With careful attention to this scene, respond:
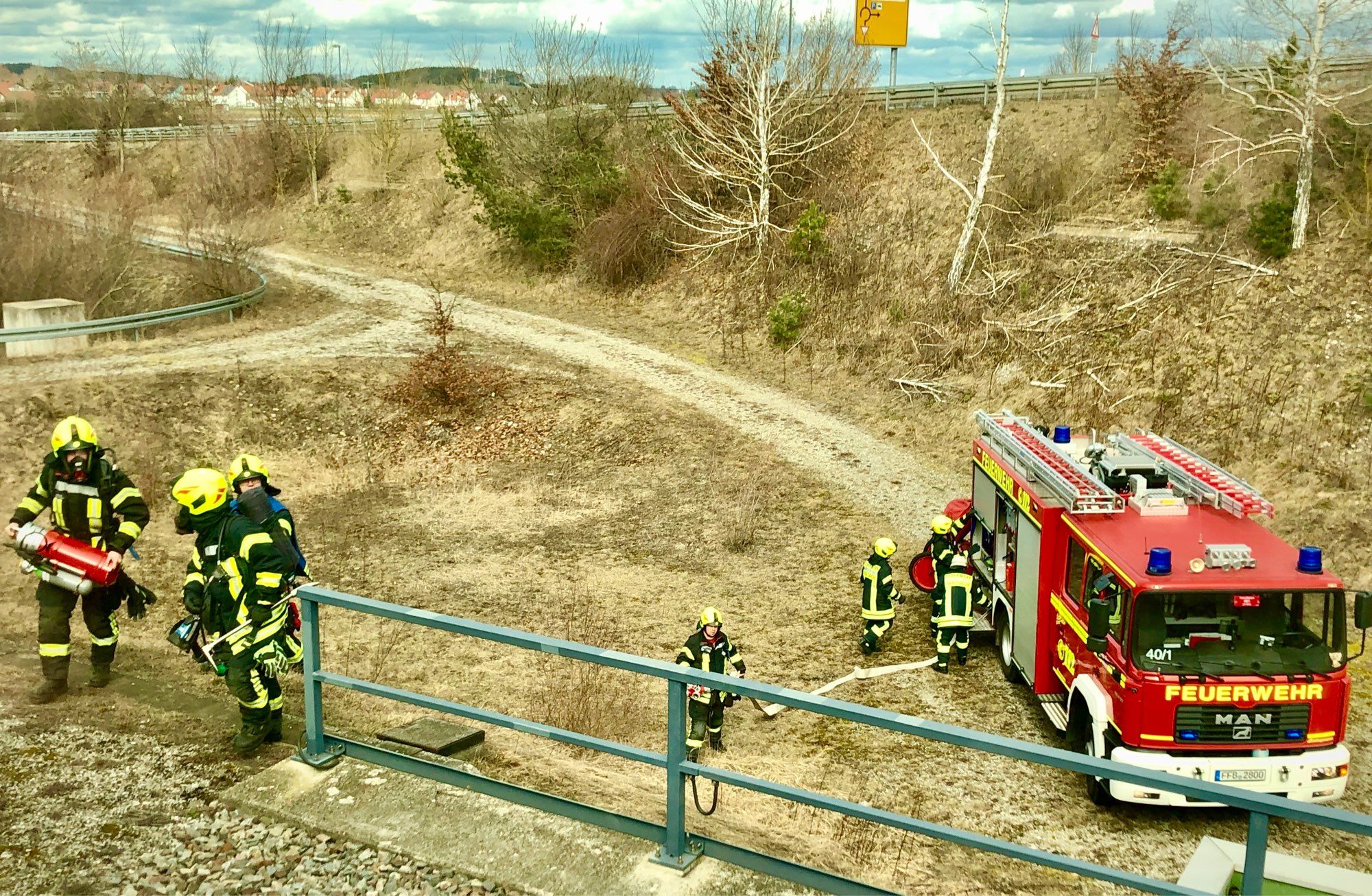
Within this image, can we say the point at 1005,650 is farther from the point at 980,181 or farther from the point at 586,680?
the point at 980,181

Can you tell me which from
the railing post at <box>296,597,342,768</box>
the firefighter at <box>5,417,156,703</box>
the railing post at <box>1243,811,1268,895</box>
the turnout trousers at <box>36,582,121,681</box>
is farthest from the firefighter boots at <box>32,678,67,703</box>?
the railing post at <box>1243,811,1268,895</box>

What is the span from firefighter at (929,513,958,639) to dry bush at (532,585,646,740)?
313 centimetres

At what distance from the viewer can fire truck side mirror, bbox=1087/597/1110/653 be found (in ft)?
25.6

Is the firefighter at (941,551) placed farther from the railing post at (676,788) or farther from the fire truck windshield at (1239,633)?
the railing post at (676,788)

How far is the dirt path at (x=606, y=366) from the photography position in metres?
17.8

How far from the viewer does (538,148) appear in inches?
1296

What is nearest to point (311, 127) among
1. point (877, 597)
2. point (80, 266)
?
point (80, 266)

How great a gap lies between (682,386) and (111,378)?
1038 centimetres

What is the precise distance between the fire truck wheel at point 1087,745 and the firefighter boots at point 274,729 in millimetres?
5737

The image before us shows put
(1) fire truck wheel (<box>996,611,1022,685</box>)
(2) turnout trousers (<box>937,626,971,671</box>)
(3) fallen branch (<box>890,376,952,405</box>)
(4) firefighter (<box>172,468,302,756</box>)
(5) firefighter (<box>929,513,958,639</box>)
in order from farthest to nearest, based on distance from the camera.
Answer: (3) fallen branch (<box>890,376,952,405</box>) → (5) firefighter (<box>929,513,958,639</box>) → (2) turnout trousers (<box>937,626,971,671</box>) → (1) fire truck wheel (<box>996,611,1022,685</box>) → (4) firefighter (<box>172,468,302,756</box>)

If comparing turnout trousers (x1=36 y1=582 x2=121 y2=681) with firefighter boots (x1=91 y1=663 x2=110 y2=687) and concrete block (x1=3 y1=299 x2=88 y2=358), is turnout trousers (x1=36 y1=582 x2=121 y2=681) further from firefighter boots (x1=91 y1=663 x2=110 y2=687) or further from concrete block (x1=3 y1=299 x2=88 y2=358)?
concrete block (x1=3 y1=299 x2=88 y2=358)

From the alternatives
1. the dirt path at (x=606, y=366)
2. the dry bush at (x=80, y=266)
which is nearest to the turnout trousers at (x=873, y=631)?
the dirt path at (x=606, y=366)

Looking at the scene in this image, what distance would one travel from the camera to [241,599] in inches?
257

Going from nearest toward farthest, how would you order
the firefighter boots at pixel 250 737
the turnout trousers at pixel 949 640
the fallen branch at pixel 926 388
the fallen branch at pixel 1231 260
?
1. the firefighter boots at pixel 250 737
2. the turnout trousers at pixel 949 640
3. the fallen branch at pixel 1231 260
4. the fallen branch at pixel 926 388
